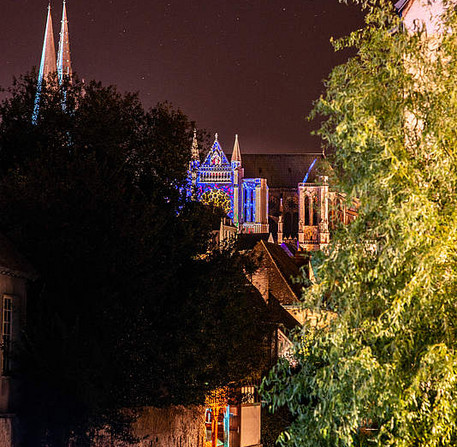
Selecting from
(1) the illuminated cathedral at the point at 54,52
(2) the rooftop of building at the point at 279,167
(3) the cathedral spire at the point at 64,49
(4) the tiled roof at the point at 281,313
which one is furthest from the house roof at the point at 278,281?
(2) the rooftop of building at the point at 279,167

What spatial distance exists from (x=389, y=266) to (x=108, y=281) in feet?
35.5

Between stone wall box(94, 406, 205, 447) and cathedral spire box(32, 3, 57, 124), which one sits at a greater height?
cathedral spire box(32, 3, 57, 124)

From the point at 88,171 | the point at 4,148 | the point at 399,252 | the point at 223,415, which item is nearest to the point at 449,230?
the point at 399,252

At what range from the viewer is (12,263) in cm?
2016

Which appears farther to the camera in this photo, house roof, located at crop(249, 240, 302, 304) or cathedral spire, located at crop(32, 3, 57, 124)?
cathedral spire, located at crop(32, 3, 57, 124)

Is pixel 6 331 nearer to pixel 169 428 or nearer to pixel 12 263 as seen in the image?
pixel 12 263

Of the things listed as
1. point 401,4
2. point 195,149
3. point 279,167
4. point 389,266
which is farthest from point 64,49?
point 389,266

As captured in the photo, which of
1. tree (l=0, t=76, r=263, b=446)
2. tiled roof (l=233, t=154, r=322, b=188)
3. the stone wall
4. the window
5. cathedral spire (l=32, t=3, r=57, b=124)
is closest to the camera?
the window

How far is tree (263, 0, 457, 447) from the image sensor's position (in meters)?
12.5

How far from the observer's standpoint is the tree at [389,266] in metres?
→ 12.5

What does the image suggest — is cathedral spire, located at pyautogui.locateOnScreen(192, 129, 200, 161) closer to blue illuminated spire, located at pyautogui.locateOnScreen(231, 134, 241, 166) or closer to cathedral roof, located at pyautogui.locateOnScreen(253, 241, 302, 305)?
cathedral roof, located at pyautogui.locateOnScreen(253, 241, 302, 305)

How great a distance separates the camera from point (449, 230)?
41.7 feet

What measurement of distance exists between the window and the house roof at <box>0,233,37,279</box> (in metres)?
0.61

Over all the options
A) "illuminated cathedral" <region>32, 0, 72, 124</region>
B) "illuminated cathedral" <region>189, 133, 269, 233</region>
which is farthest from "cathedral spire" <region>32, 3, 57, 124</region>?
"illuminated cathedral" <region>189, 133, 269, 233</region>
